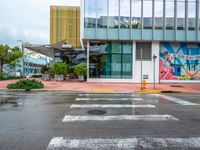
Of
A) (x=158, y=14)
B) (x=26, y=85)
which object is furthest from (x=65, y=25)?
(x=26, y=85)

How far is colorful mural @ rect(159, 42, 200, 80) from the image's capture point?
1065 inches

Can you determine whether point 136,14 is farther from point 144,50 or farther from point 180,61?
point 180,61

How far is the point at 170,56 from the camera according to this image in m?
27.2

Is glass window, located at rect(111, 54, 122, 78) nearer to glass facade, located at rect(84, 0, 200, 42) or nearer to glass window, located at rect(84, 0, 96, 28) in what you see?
glass facade, located at rect(84, 0, 200, 42)

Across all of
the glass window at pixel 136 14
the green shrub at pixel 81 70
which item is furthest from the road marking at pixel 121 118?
the glass window at pixel 136 14

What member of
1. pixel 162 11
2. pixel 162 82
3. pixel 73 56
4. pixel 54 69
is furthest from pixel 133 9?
pixel 73 56

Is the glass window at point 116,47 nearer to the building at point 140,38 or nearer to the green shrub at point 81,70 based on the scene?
the building at point 140,38

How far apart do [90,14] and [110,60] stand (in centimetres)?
603

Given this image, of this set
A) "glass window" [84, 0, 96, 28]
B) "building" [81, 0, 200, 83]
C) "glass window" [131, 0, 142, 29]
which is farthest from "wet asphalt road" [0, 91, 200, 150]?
"glass window" [131, 0, 142, 29]

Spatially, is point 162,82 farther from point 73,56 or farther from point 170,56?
point 73,56

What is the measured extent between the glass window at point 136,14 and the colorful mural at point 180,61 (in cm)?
440

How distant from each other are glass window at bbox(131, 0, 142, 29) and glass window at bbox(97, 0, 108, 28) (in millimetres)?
3260

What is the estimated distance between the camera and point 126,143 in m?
5.04

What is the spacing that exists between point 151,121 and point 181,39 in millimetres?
21228
